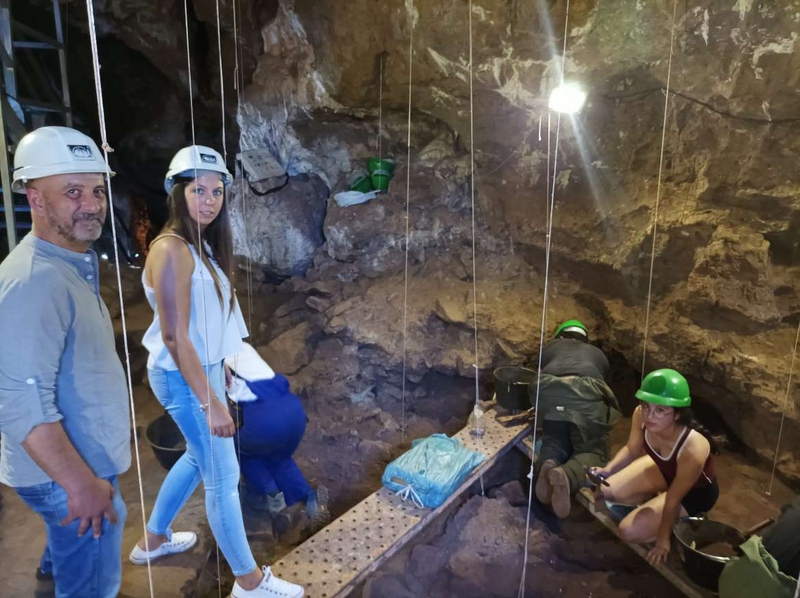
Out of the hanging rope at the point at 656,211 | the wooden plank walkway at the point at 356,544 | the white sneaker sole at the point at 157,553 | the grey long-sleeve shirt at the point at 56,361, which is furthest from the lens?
the hanging rope at the point at 656,211

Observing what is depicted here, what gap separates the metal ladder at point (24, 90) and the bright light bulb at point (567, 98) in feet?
11.1

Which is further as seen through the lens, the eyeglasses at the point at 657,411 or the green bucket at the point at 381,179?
the green bucket at the point at 381,179

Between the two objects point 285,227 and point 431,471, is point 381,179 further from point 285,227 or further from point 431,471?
point 431,471

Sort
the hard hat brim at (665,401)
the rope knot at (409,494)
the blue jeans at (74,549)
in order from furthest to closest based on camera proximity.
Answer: the rope knot at (409,494)
the hard hat brim at (665,401)
the blue jeans at (74,549)

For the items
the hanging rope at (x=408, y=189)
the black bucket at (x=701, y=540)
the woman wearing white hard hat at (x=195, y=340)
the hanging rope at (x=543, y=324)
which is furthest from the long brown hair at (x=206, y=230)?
the hanging rope at (x=408, y=189)

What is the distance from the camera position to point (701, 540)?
8.06 feet

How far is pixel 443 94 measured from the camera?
446 centimetres

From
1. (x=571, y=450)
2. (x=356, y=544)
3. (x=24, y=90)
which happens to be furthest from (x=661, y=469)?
(x=24, y=90)

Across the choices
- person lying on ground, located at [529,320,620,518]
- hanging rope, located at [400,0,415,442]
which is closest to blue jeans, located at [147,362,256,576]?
person lying on ground, located at [529,320,620,518]

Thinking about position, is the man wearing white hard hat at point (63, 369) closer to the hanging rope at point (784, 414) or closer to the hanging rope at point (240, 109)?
the hanging rope at point (240, 109)

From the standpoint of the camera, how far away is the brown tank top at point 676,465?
2420mm

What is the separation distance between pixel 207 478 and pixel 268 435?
55 cm

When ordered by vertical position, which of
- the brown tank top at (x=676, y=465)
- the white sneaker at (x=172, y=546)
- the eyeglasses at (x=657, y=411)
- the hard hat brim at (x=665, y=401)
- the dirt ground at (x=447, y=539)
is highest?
the hard hat brim at (x=665, y=401)

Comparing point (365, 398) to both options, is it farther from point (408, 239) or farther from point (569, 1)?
point (569, 1)
